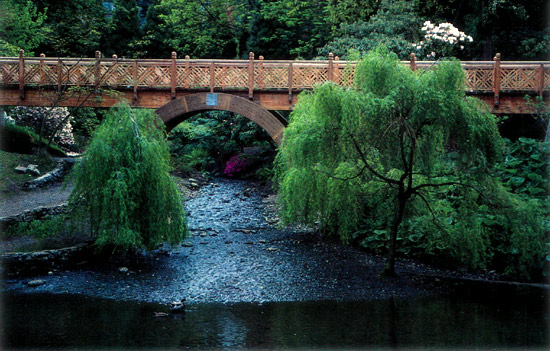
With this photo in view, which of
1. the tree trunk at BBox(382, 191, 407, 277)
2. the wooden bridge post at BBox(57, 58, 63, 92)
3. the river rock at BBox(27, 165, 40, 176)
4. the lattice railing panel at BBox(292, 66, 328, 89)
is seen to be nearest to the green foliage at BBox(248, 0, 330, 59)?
the lattice railing panel at BBox(292, 66, 328, 89)

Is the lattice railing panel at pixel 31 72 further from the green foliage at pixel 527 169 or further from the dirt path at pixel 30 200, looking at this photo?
the green foliage at pixel 527 169

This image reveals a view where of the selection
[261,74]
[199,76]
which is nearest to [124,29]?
[199,76]

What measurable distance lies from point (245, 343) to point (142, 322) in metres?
2.19

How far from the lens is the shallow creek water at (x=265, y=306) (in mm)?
10180

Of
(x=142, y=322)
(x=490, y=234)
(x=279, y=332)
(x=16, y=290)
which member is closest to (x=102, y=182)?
(x=16, y=290)

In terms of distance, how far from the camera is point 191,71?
66.7ft

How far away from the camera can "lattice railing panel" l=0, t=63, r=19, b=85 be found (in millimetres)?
20406

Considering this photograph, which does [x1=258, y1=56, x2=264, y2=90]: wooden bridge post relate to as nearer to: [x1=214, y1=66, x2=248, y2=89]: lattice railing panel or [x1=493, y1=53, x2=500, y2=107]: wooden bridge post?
[x1=214, y1=66, x2=248, y2=89]: lattice railing panel

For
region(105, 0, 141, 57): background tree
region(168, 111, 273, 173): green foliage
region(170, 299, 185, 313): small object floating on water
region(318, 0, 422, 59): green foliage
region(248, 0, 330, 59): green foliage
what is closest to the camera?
region(170, 299, 185, 313): small object floating on water

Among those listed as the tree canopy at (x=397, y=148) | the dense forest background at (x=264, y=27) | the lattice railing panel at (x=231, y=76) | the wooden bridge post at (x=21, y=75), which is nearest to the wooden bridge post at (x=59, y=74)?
the wooden bridge post at (x=21, y=75)

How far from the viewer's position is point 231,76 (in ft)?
66.3

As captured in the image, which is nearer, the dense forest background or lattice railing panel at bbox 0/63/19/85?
lattice railing panel at bbox 0/63/19/85

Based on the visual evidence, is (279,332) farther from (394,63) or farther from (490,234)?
(490,234)

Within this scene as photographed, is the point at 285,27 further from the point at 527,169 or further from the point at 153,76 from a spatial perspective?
the point at 527,169
